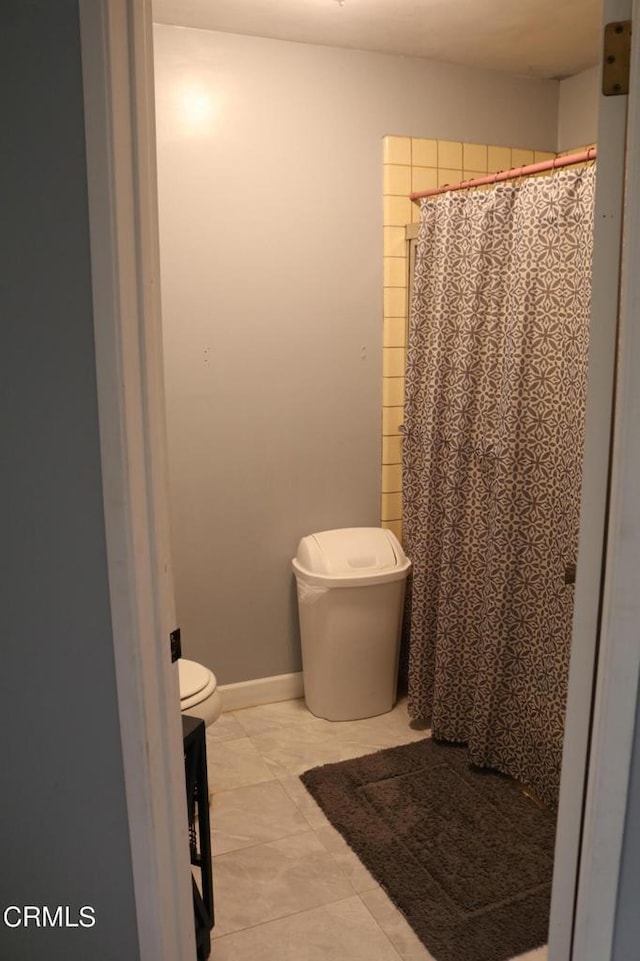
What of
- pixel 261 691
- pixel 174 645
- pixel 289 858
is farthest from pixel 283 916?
pixel 261 691

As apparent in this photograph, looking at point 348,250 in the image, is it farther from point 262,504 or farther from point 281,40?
point 262,504

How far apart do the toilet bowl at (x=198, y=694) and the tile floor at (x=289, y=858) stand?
1.32 ft

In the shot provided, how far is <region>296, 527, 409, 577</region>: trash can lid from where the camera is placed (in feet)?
9.45

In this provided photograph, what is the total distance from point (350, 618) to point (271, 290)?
1.28 metres

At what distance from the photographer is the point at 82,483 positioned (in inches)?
47.3

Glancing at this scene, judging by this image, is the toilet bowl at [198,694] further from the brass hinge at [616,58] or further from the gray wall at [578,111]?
the gray wall at [578,111]

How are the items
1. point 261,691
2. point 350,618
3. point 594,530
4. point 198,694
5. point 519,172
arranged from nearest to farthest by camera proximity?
point 594,530 < point 198,694 < point 519,172 < point 350,618 < point 261,691

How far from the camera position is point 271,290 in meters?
2.88

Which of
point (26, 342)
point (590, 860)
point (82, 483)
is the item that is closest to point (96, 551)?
point (82, 483)

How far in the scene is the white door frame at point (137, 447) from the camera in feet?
3.60

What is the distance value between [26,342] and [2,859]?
34.6 inches

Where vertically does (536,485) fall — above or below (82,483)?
below

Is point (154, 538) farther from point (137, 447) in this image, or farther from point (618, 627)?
point (618, 627)

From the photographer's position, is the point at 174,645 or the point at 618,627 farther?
the point at 174,645
